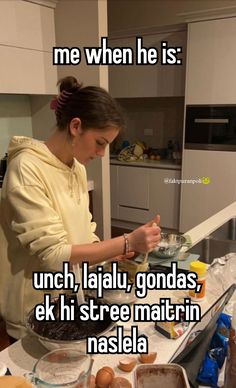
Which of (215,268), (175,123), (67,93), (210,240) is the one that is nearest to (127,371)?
(215,268)

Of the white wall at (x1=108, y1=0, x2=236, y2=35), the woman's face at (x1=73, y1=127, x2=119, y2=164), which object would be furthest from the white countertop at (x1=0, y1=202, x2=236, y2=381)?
the white wall at (x1=108, y1=0, x2=236, y2=35)

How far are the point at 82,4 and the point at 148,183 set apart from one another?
→ 1.86 m

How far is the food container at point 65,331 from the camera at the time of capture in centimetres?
81

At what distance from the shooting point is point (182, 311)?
38.8 inches

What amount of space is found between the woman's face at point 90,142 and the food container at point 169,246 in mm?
525

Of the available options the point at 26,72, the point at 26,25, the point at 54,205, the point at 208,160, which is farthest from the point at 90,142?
the point at 208,160

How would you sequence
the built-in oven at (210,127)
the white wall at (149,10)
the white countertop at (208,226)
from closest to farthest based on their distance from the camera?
1. the white countertop at (208,226)
2. the built-in oven at (210,127)
3. the white wall at (149,10)

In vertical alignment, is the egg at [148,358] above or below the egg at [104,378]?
below

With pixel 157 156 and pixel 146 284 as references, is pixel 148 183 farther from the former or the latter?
pixel 146 284

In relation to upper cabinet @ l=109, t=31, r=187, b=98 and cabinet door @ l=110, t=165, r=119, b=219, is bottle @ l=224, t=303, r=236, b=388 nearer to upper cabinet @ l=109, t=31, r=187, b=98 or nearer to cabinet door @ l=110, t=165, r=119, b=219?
upper cabinet @ l=109, t=31, r=187, b=98

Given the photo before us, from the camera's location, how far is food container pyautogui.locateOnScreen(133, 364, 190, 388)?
664 mm

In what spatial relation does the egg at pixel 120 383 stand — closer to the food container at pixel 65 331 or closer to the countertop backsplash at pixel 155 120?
the food container at pixel 65 331

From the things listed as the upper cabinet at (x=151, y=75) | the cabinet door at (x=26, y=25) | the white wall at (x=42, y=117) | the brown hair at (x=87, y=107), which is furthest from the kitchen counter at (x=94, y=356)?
the upper cabinet at (x=151, y=75)

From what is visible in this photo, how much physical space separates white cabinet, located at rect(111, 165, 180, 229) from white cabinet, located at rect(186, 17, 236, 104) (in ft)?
2.64
